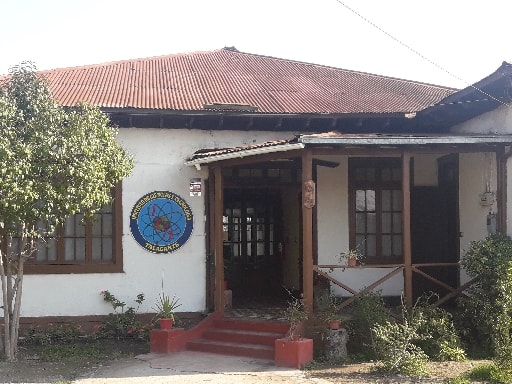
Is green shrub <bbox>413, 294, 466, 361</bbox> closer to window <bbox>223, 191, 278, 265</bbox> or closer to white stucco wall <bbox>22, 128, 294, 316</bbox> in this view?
white stucco wall <bbox>22, 128, 294, 316</bbox>

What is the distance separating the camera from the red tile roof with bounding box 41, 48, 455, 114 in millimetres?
11500

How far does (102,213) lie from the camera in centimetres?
1106

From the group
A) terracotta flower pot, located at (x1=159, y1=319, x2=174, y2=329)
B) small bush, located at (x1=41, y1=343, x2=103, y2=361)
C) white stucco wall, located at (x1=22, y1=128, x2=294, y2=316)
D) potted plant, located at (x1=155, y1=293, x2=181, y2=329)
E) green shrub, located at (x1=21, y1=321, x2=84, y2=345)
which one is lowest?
small bush, located at (x1=41, y1=343, x2=103, y2=361)

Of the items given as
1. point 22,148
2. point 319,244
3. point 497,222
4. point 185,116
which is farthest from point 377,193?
point 22,148

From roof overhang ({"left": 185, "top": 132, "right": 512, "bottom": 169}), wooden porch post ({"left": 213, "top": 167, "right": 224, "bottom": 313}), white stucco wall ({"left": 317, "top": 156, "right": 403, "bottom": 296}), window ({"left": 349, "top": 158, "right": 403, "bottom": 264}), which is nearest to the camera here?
roof overhang ({"left": 185, "top": 132, "right": 512, "bottom": 169})

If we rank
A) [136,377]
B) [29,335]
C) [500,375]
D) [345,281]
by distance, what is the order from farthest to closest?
[345,281], [29,335], [136,377], [500,375]

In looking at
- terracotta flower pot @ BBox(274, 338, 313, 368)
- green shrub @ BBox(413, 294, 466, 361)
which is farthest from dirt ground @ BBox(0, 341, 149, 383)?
green shrub @ BBox(413, 294, 466, 361)

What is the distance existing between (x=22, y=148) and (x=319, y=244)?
569 centimetres

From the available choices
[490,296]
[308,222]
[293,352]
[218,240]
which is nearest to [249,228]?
[218,240]

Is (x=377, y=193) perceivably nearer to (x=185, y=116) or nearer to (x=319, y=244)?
(x=319, y=244)

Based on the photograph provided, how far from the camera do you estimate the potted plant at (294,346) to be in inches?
340

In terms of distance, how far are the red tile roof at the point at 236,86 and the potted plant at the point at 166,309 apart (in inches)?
130

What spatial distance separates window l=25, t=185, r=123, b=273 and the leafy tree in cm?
113

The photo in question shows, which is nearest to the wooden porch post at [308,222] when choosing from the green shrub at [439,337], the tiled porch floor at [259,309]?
the tiled porch floor at [259,309]
